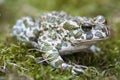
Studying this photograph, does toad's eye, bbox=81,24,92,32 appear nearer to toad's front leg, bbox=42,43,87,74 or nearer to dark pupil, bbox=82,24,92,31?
dark pupil, bbox=82,24,92,31

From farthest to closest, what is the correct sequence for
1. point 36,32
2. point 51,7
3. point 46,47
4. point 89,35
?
point 51,7
point 36,32
point 46,47
point 89,35

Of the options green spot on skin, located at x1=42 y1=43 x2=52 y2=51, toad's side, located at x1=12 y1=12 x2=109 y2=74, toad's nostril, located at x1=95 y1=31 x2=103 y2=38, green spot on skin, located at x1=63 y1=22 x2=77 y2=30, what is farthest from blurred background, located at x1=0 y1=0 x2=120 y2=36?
toad's nostril, located at x1=95 y1=31 x2=103 y2=38

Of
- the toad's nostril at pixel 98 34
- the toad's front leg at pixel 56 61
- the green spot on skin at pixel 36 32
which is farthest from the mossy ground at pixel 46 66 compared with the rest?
the toad's nostril at pixel 98 34

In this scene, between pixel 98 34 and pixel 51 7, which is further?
pixel 51 7

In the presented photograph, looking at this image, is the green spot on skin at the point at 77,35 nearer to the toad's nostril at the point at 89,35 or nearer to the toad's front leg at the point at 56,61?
the toad's nostril at the point at 89,35

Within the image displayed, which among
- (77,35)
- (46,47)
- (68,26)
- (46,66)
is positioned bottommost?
(46,66)

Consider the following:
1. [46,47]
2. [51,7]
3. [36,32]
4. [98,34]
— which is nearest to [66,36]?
[46,47]

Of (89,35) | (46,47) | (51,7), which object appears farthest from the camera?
(51,7)

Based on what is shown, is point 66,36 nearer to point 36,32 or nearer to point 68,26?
point 68,26
